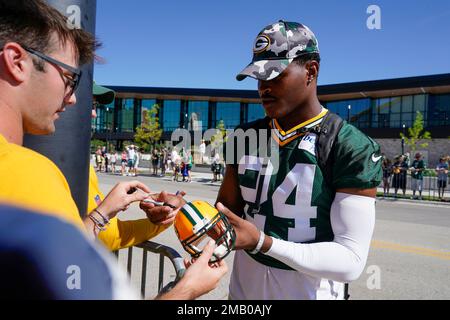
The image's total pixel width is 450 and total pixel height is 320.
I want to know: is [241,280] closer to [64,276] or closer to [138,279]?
[64,276]

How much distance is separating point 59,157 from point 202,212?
89 centimetres

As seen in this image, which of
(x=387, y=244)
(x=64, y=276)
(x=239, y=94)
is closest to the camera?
(x=64, y=276)

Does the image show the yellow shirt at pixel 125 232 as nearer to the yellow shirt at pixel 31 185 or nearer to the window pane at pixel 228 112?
the yellow shirt at pixel 31 185

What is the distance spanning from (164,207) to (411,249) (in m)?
5.98

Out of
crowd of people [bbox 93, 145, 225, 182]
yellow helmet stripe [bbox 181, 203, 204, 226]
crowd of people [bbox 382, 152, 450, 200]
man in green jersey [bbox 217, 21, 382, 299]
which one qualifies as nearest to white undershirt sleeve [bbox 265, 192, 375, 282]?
man in green jersey [bbox 217, 21, 382, 299]

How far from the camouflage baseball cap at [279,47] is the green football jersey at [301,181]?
0.35 m

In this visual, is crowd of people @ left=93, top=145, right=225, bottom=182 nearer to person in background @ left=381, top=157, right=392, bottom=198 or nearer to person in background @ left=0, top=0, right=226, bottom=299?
person in background @ left=381, top=157, right=392, bottom=198

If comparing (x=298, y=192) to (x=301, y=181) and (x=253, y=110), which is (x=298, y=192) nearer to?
(x=301, y=181)

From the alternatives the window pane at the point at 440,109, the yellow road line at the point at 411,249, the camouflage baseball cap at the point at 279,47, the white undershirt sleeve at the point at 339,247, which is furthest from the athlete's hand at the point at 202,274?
the window pane at the point at 440,109

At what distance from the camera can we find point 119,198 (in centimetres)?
236

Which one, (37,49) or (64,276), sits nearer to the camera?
(64,276)
